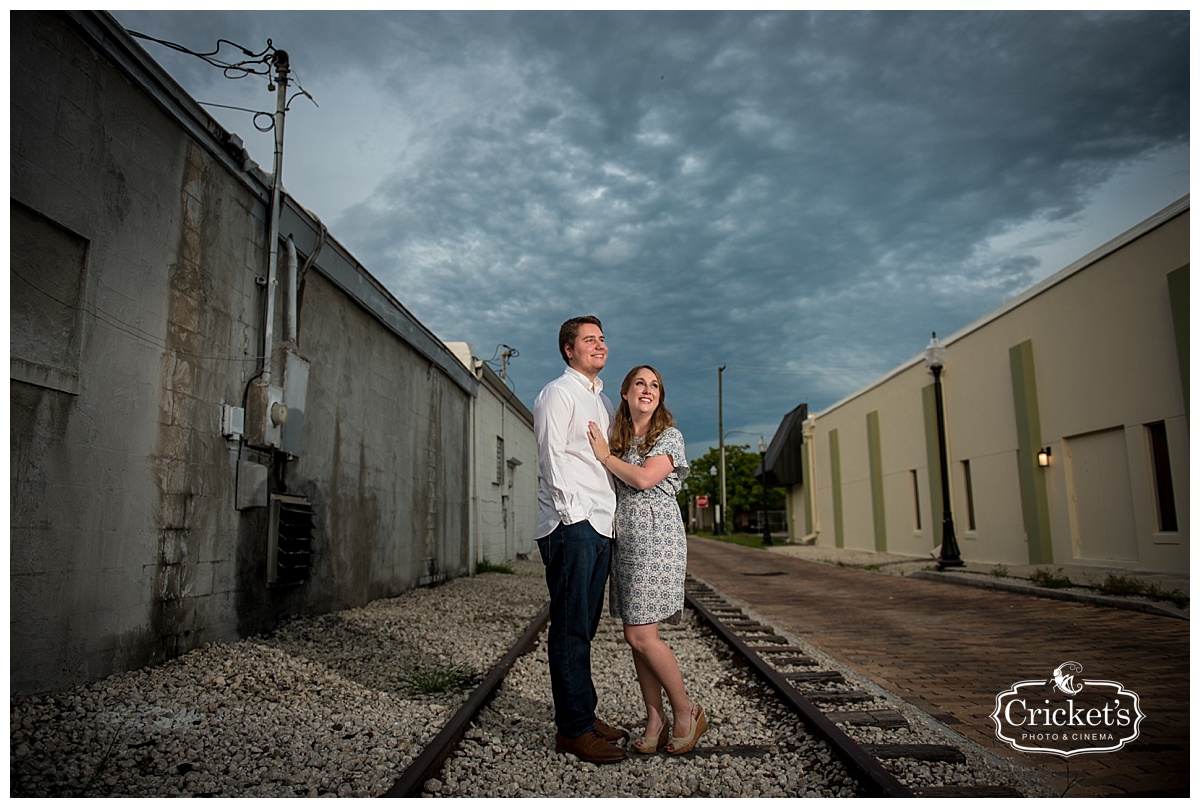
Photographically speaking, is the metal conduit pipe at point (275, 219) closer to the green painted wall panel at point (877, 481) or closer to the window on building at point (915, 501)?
the window on building at point (915, 501)

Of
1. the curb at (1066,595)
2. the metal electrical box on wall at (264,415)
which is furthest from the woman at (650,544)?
the curb at (1066,595)

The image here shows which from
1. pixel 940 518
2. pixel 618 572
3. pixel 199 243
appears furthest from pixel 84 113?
pixel 940 518

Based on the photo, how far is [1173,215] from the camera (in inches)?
381

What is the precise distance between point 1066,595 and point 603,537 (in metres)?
8.09

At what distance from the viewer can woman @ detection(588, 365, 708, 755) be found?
137 inches

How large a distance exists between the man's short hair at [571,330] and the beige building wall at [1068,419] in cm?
864

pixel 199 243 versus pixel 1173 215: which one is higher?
pixel 1173 215

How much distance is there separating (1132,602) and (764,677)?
16.8 feet

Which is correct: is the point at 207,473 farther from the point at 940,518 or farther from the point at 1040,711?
the point at 940,518

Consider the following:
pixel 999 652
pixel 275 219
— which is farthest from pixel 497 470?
pixel 999 652

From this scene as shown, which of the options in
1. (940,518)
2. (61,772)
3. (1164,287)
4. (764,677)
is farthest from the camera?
(940,518)

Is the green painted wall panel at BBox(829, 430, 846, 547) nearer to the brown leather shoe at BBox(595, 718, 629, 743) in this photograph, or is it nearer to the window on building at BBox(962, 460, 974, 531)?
the window on building at BBox(962, 460, 974, 531)

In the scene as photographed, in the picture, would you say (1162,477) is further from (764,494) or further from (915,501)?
(764,494)

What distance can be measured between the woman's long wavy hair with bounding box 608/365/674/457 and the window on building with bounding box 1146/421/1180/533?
9491mm
